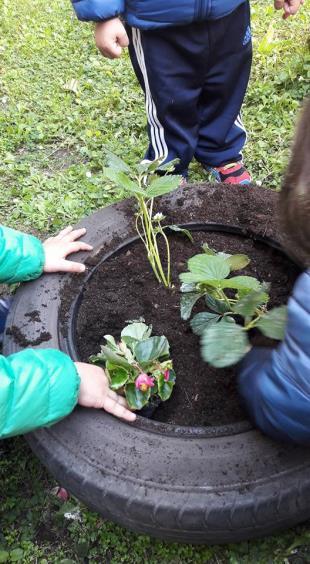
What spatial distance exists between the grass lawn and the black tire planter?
29 cm

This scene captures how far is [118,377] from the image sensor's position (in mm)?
1418

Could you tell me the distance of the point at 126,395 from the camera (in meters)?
1.41

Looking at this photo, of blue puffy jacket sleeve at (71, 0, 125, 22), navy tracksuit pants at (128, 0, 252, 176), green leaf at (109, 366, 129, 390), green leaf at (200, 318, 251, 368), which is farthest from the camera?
navy tracksuit pants at (128, 0, 252, 176)

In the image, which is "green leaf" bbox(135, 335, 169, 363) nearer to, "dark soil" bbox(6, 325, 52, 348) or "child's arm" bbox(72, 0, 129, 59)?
"dark soil" bbox(6, 325, 52, 348)

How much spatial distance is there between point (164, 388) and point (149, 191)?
53 cm

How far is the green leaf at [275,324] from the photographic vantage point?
1.25 m

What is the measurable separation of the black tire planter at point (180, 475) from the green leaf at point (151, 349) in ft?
0.50

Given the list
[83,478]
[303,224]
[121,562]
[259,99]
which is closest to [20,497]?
[121,562]

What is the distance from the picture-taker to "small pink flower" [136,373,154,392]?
4.53 ft

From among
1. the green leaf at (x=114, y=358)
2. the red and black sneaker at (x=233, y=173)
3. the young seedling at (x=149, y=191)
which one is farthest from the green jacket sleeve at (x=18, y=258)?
the red and black sneaker at (x=233, y=173)

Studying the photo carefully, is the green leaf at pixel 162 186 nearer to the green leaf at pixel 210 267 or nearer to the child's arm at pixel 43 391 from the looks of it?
the green leaf at pixel 210 267

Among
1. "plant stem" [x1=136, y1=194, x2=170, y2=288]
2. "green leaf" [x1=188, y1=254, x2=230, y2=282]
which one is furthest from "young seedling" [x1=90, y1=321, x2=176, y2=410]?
"plant stem" [x1=136, y1=194, x2=170, y2=288]

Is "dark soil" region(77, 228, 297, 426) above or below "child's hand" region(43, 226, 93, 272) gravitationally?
below

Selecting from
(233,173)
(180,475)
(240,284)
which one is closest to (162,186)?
(240,284)
